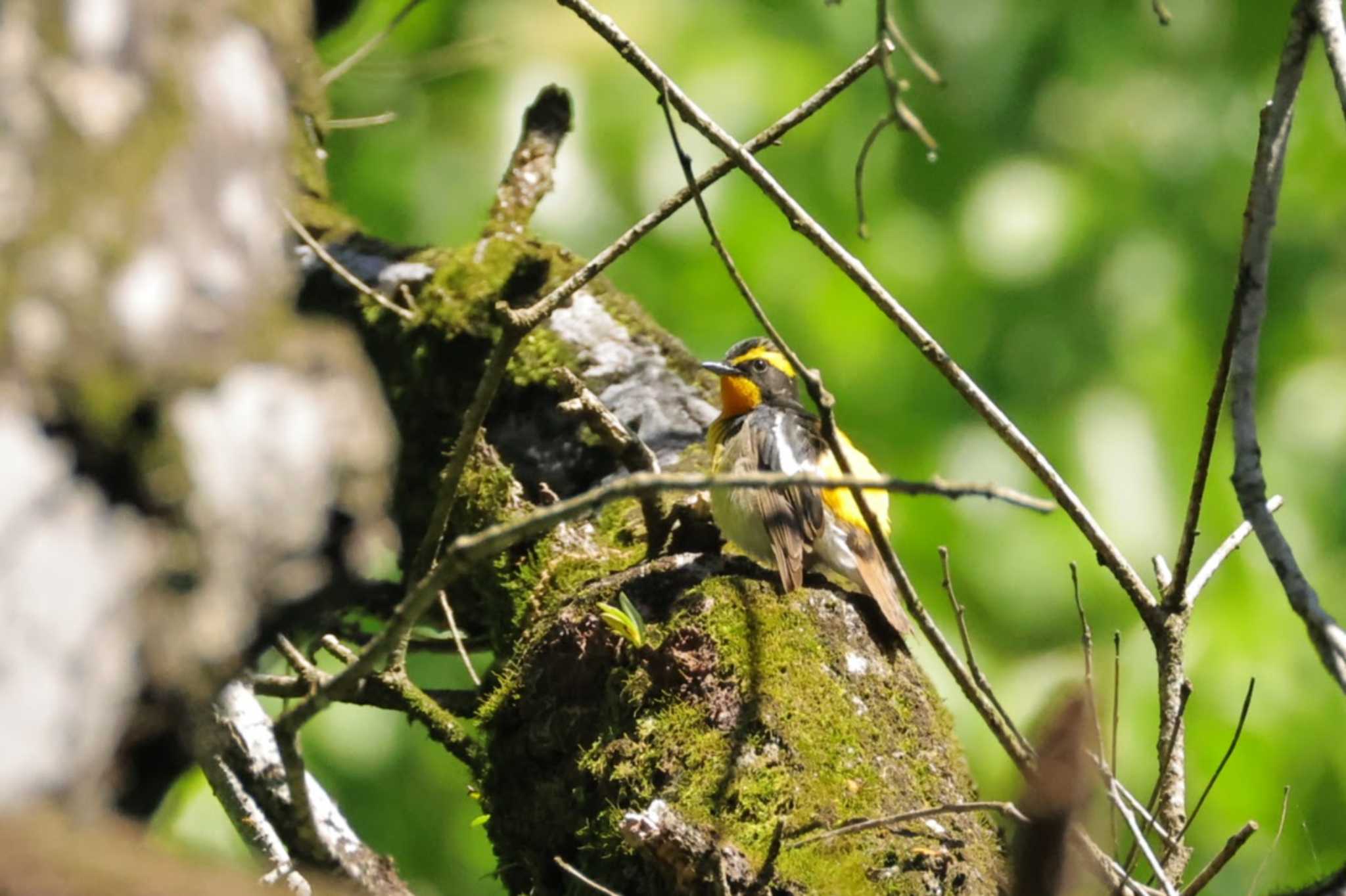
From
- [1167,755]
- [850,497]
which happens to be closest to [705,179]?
[1167,755]

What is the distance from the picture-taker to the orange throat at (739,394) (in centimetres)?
469

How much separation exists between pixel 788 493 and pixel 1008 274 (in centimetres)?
231

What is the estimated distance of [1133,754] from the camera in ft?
16.8

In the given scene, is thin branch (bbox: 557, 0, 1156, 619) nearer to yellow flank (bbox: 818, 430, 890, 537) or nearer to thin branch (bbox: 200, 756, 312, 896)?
thin branch (bbox: 200, 756, 312, 896)

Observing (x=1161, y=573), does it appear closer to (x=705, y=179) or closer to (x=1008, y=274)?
(x=705, y=179)

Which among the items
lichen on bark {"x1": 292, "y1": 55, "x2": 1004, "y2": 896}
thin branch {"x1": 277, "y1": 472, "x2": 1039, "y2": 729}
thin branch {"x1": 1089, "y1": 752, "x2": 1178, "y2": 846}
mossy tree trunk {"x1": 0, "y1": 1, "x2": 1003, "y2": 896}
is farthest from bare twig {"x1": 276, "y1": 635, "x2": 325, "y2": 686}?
thin branch {"x1": 1089, "y1": 752, "x2": 1178, "y2": 846}

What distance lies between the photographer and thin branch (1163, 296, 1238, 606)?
2152mm

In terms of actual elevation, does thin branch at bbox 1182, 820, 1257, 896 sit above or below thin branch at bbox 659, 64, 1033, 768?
below

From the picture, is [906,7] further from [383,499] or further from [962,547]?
[383,499]

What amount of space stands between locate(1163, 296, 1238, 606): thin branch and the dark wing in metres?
0.71

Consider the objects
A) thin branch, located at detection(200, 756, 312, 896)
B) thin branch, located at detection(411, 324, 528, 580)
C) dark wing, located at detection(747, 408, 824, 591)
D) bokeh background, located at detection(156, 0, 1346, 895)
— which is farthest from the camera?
bokeh background, located at detection(156, 0, 1346, 895)

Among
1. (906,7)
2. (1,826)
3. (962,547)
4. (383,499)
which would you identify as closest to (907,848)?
(383,499)

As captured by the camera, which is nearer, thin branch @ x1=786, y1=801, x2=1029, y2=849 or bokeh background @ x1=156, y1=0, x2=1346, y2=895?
thin branch @ x1=786, y1=801, x2=1029, y2=849

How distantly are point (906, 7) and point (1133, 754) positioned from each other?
139 inches
